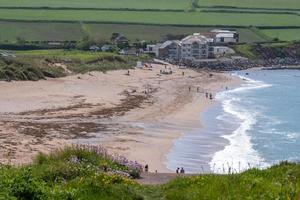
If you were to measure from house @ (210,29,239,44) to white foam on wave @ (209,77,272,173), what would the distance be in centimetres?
4912

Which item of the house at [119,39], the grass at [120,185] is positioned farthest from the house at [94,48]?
the grass at [120,185]

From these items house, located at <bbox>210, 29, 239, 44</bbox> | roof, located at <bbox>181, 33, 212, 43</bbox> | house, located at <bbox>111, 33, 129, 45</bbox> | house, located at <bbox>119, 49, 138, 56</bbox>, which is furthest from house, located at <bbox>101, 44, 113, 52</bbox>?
house, located at <bbox>210, 29, 239, 44</bbox>

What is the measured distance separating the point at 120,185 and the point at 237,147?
91.0 feet

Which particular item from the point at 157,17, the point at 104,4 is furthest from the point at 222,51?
the point at 104,4

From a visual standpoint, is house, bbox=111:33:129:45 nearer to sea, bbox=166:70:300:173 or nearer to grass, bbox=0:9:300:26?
grass, bbox=0:9:300:26

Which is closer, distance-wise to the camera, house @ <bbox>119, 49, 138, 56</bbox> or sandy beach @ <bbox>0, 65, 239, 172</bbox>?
sandy beach @ <bbox>0, 65, 239, 172</bbox>

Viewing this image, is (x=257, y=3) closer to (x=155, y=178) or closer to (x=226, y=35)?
(x=226, y=35)

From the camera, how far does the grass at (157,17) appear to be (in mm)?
124312

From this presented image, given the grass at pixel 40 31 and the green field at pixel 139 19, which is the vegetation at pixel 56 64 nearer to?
the grass at pixel 40 31

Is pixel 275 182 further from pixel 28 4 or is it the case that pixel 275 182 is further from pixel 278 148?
pixel 28 4

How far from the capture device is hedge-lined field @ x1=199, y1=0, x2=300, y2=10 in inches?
6019

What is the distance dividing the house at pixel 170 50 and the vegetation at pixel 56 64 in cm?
726

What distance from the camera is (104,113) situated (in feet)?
155

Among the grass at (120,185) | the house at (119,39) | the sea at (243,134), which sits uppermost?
the grass at (120,185)
